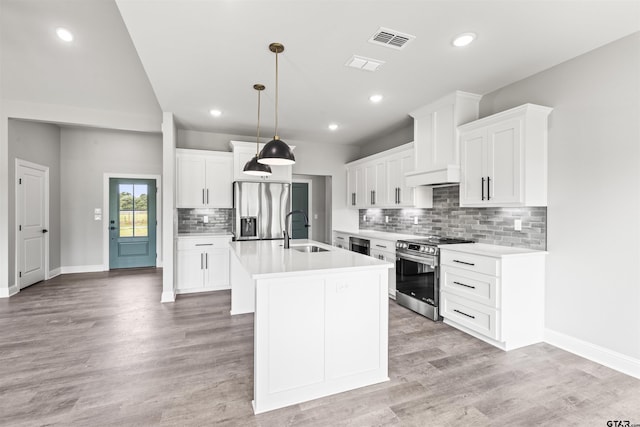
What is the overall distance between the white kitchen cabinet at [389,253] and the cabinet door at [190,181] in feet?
9.50

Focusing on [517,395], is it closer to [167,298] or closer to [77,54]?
[167,298]

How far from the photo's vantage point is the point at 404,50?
2.67m

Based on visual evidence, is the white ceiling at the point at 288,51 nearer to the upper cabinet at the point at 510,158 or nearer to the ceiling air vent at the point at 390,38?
the ceiling air vent at the point at 390,38

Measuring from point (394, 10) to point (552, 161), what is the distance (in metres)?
2.14

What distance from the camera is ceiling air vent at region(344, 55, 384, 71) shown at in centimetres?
282

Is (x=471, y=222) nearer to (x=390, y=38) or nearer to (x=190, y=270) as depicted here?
(x=390, y=38)

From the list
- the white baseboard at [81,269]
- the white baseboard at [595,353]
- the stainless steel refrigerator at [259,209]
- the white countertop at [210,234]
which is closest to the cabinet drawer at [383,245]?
the stainless steel refrigerator at [259,209]

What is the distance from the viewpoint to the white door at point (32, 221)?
486 centimetres

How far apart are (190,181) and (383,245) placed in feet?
10.6

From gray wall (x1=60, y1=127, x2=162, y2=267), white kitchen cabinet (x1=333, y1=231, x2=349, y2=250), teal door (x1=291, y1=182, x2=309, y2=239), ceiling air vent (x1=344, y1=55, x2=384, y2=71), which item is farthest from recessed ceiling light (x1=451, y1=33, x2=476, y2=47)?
gray wall (x1=60, y1=127, x2=162, y2=267)

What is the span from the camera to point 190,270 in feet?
15.8

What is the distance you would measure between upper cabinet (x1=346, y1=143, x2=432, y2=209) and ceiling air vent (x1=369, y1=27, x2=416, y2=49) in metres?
2.01

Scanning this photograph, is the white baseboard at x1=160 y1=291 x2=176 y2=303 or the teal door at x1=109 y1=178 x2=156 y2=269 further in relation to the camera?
the teal door at x1=109 y1=178 x2=156 y2=269

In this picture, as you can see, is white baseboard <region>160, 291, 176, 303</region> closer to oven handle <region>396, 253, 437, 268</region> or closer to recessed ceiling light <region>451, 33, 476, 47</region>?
oven handle <region>396, 253, 437, 268</region>
